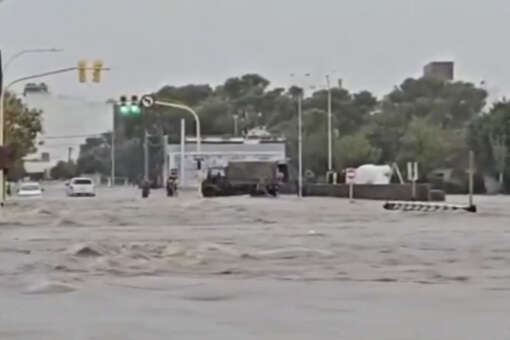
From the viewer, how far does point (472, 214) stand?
4675 cm

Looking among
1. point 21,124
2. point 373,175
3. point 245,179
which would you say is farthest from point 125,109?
point 21,124

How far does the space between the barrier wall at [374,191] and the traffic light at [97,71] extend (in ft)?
66.1

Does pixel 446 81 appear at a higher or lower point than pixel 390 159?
higher

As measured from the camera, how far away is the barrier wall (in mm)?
65950

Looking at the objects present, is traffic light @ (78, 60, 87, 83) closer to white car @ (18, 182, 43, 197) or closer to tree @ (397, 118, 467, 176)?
white car @ (18, 182, 43, 197)

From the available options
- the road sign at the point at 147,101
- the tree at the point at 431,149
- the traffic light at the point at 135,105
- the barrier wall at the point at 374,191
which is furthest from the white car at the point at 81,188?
the tree at the point at 431,149

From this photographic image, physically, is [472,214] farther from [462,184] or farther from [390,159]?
[390,159]

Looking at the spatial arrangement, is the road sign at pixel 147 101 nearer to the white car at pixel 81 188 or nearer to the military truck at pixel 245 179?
the military truck at pixel 245 179

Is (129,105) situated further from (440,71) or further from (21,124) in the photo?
(440,71)

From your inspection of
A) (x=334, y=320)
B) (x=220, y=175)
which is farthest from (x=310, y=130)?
(x=334, y=320)

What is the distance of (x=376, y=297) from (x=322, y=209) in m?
38.1

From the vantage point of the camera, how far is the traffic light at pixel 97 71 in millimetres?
51406

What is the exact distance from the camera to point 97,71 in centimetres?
5169

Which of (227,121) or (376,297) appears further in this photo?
(227,121)
